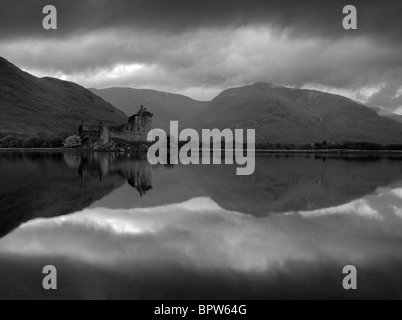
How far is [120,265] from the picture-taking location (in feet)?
29.6

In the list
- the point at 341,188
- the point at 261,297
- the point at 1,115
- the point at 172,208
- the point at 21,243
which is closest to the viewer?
the point at 261,297

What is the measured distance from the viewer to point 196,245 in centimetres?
1098

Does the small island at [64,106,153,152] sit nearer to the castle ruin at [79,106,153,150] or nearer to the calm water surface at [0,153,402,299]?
the castle ruin at [79,106,153,150]

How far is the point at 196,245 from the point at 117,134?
90322 mm

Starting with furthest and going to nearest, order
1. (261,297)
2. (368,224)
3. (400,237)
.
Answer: (368,224)
(400,237)
(261,297)

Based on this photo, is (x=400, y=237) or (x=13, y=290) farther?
(x=400, y=237)

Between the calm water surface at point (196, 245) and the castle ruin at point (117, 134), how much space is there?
2974 inches

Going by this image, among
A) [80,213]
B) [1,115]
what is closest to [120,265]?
[80,213]

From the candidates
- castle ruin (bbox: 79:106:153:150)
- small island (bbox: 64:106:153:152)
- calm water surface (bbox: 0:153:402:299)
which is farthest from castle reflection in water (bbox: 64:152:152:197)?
castle ruin (bbox: 79:106:153:150)

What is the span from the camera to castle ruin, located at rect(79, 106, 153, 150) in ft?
313

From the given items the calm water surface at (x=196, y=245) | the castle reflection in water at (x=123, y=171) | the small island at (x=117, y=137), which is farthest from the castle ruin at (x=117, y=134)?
the calm water surface at (x=196, y=245)

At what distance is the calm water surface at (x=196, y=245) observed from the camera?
25.7 feet
